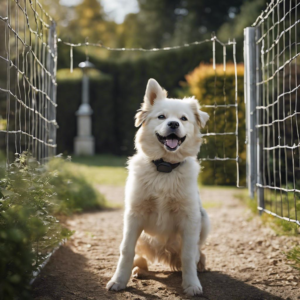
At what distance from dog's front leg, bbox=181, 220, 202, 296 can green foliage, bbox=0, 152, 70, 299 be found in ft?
3.35

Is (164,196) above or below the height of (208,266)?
above

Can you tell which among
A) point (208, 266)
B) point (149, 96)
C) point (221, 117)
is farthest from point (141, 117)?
point (221, 117)

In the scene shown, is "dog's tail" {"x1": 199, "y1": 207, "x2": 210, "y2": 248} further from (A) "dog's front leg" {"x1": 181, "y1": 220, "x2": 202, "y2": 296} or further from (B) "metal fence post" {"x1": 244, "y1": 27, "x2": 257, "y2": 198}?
(B) "metal fence post" {"x1": 244, "y1": 27, "x2": 257, "y2": 198}

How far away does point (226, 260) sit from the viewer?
3.78 m

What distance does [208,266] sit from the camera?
3604mm

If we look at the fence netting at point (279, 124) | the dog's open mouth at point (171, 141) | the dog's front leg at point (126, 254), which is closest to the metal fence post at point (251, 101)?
the fence netting at point (279, 124)

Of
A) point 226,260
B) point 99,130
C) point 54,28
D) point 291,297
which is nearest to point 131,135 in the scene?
point 99,130

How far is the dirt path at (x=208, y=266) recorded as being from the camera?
282 cm

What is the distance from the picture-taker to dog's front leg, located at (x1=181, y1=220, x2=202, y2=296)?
287 cm

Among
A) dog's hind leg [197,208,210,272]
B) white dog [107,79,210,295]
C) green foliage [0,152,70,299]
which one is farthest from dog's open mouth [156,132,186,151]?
green foliage [0,152,70,299]

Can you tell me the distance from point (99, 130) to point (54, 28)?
1052 centimetres

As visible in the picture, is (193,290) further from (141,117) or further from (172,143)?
(141,117)

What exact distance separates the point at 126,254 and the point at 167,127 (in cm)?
104

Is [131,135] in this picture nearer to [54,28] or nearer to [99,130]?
[99,130]
